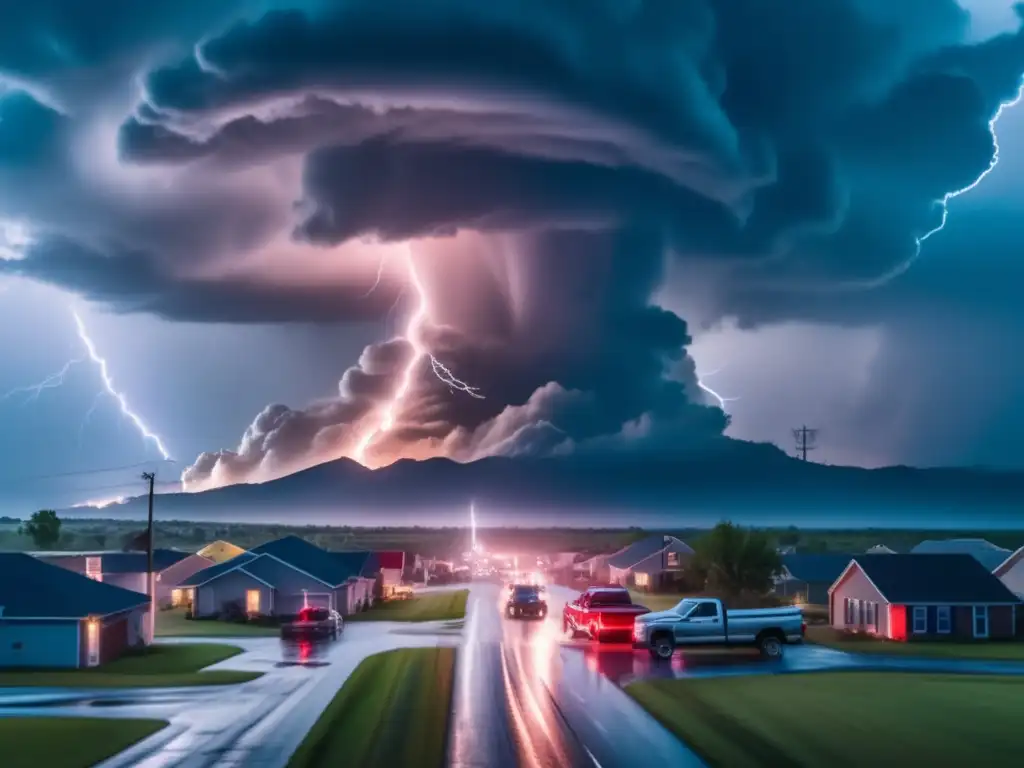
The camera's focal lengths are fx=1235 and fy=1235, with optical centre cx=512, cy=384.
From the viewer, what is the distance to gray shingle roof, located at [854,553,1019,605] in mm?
66438

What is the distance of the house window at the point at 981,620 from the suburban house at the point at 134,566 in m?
47.5

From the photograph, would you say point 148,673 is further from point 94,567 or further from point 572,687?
point 94,567

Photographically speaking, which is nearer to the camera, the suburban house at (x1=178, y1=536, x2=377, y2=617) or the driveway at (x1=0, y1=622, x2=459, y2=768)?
the driveway at (x1=0, y1=622, x2=459, y2=768)

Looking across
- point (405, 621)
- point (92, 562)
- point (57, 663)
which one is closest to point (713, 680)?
point (57, 663)

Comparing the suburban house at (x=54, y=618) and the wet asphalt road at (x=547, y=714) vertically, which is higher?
the suburban house at (x=54, y=618)

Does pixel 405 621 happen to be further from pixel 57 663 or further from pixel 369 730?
pixel 369 730

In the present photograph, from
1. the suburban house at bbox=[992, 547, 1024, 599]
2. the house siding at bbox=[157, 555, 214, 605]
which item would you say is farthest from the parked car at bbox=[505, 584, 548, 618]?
the house siding at bbox=[157, 555, 214, 605]

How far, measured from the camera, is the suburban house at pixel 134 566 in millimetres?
82062

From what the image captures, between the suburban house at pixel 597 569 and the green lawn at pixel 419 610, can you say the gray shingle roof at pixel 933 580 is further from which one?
the suburban house at pixel 597 569

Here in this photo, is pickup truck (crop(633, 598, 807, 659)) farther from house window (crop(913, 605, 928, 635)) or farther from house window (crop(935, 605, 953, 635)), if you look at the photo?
house window (crop(935, 605, 953, 635))

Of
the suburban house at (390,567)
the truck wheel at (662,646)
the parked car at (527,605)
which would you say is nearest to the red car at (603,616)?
the truck wheel at (662,646)

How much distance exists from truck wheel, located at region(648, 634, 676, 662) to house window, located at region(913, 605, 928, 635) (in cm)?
2219

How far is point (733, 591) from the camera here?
293 ft

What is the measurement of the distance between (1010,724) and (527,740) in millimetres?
13499
